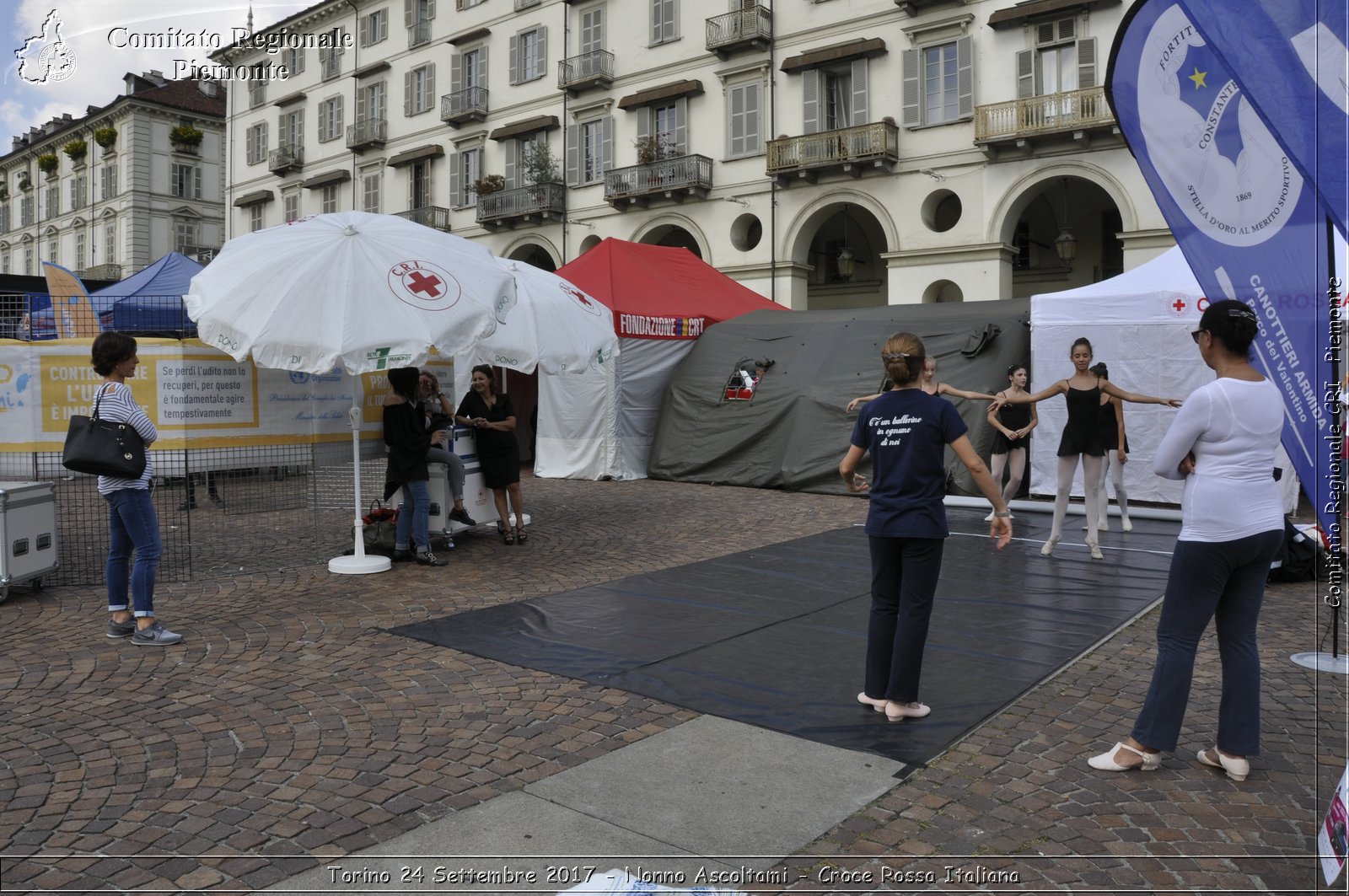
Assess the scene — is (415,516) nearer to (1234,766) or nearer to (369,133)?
(1234,766)

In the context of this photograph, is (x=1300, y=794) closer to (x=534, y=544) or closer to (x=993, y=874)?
(x=993, y=874)

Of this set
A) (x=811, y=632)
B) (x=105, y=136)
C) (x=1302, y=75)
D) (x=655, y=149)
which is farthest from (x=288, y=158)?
(x=1302, y=75)

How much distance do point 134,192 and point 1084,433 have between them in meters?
44.0

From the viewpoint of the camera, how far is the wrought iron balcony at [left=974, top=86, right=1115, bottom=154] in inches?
818

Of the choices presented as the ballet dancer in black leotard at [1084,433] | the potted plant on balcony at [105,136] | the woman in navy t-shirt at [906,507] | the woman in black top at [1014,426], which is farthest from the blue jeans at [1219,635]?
the potted plant on balcony at [105,136]

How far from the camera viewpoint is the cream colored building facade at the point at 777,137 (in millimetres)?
21969

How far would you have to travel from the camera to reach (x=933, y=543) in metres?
4.38

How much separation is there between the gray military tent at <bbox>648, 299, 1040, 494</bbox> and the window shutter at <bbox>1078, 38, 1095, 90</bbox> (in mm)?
9703

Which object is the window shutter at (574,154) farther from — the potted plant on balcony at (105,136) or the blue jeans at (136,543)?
the blue jeans at (136,543)

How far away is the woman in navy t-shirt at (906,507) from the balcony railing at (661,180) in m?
22.8

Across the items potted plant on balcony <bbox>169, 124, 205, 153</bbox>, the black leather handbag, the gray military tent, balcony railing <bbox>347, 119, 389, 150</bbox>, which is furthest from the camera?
potted plant on balcony <bbox>169, 124, 205, 153</bbox>

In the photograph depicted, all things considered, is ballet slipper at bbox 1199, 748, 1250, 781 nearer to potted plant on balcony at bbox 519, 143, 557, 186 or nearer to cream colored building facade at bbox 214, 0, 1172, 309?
cream colored building facade at bbox 214, 0, 1172, 309

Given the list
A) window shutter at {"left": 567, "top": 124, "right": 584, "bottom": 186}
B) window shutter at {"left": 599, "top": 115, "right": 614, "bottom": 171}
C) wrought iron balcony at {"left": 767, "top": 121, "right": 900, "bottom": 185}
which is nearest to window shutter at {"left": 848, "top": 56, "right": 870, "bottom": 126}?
wrought iron balcony at {"left": 767, "top": 121, "right": 900, "bottom": 185}

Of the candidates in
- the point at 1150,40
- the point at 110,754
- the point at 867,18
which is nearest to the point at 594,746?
the point at 110,754
